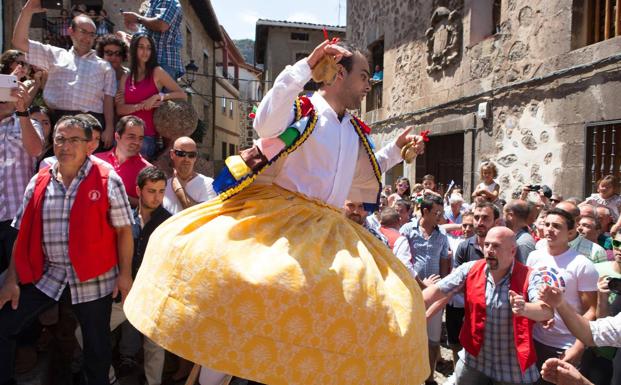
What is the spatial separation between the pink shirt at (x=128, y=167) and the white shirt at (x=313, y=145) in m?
2.13

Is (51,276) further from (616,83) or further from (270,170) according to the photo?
(616,83)

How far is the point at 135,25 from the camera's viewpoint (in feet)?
17.9

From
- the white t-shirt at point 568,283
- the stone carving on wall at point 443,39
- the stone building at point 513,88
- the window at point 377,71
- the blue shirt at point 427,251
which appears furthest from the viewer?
the window at point 377,71

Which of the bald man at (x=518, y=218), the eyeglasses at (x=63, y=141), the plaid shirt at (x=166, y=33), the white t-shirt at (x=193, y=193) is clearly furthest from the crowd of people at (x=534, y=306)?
the plaid shirt at (x=166, y=33)

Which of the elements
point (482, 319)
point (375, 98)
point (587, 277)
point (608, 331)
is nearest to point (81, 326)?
point (482, 319)

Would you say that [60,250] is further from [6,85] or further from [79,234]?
[6,85]

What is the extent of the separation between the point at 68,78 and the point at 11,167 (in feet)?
3.53

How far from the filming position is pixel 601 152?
6879 mm

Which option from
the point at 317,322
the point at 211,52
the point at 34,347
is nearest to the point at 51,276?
the point at 34,347

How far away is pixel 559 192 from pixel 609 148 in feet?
3.19

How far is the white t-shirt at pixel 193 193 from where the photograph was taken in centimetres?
400

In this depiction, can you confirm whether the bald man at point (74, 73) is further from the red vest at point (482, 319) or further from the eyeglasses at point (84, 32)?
the red vest at point (482, 319)

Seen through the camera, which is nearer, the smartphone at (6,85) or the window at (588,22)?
the smartphone at (6,85)

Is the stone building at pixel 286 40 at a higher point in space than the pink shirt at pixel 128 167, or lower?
higher
